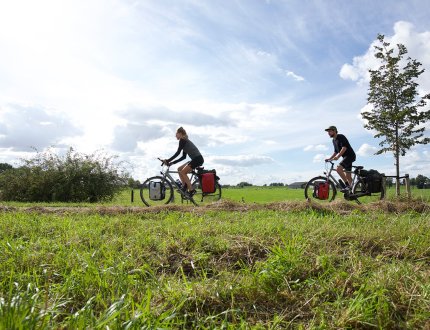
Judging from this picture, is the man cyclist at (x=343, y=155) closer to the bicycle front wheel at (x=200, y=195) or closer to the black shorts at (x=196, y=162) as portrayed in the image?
the bicycle front wheel at (x=200, y=195)

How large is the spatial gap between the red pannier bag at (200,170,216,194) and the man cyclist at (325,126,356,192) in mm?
3732

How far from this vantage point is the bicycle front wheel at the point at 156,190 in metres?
10.8

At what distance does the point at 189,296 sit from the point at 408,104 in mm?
20888

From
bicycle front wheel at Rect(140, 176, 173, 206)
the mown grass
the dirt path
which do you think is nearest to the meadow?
the mown grass

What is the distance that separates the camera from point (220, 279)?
3125 millimetres

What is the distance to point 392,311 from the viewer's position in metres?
2.52

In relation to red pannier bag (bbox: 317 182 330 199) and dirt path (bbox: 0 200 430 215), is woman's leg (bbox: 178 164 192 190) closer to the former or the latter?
dirt path (bbox: 0 200 430 215)

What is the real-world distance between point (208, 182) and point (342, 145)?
4.30 m

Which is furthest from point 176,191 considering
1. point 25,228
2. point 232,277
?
point 232,277

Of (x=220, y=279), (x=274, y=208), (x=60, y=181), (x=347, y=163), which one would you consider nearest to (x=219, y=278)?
(x=220, y=279)

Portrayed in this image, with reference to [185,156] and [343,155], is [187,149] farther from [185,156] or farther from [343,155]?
[343,155]

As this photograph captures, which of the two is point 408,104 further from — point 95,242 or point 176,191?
Answer: point 95,242

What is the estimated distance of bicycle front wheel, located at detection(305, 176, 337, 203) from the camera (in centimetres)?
1142

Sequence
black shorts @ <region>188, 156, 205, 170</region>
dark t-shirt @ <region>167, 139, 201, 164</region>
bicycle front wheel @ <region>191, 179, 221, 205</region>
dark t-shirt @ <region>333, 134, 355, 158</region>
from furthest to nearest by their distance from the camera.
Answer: dark t-shirt @ <region>333, 134, 355, 158</region> < bicycle front wheel @ <region>191, 179, 221, 205</region> < black shorts @ <region>188, 156, 205, 170</region> < dark t-shirt @ <region>167, 139, 201, 164</region>
